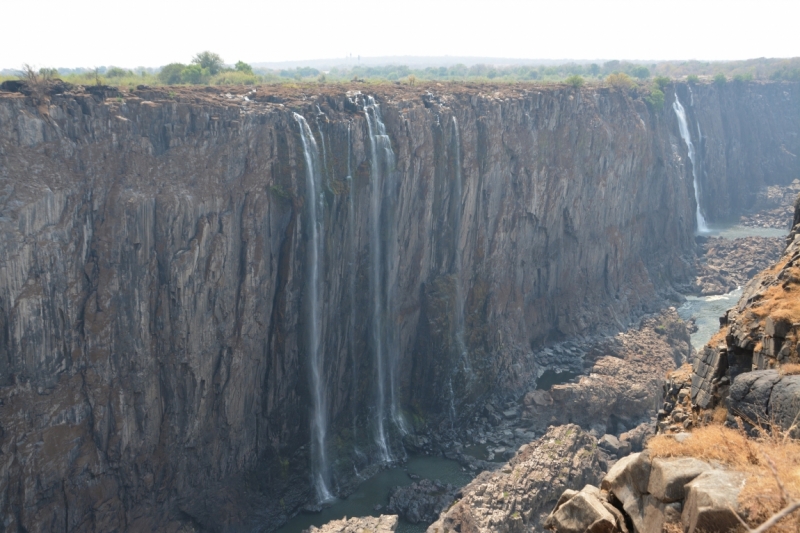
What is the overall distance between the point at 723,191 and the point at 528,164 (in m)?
47.4

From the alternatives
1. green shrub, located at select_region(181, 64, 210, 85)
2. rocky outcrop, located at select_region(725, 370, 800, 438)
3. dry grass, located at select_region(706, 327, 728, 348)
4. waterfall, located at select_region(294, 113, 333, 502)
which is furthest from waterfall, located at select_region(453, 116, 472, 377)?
rocky outcrop, located at select_region(725, 370, 800, 438)

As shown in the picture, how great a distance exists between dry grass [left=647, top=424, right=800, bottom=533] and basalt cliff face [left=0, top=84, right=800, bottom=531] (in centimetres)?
2488

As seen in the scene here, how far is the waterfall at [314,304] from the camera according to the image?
124ft

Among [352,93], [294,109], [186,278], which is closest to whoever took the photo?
[186,278]

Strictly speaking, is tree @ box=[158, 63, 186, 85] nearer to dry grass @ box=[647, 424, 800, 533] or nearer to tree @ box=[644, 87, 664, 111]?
tree @ box=[644, 87, 664, 111]

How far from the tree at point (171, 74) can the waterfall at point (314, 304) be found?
63.8ft

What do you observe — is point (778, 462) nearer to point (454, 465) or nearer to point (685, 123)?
point (454, 465)

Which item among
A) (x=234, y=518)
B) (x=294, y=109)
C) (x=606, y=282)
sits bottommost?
(x=234, y=518)

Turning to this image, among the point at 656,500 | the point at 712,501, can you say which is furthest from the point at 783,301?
the point at 712,501

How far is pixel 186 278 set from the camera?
32.8 meters

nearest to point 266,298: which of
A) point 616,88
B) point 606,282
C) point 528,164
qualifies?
point 528,164

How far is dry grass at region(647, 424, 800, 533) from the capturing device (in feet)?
31.4

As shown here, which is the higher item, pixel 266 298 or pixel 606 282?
pixel 266 298

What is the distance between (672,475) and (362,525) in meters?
21.7
